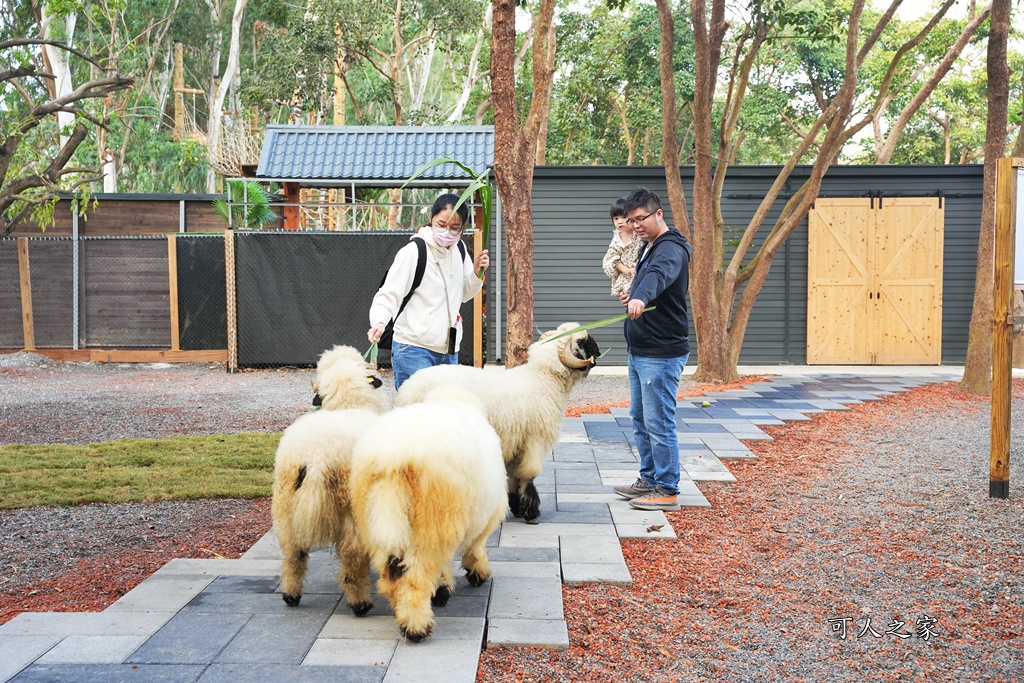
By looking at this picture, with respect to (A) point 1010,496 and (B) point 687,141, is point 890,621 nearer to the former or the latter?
(A) point 1010,496

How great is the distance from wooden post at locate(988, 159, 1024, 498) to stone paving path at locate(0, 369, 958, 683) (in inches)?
80.4

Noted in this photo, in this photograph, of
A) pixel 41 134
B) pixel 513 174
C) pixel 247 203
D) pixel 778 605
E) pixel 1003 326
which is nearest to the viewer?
pixel 778 605

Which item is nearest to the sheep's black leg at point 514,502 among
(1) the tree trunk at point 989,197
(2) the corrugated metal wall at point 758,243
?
(1) the tree trunk at point 989,197

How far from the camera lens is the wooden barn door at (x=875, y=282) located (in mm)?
15164

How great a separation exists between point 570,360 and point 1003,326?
3080 mm

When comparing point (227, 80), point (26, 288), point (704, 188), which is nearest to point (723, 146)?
point (704, 188)

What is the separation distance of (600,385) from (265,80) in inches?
604

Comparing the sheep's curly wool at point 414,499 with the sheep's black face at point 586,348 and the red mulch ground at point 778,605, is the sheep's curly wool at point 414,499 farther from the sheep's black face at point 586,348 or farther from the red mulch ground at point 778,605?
the sheep's black face at point 586,348

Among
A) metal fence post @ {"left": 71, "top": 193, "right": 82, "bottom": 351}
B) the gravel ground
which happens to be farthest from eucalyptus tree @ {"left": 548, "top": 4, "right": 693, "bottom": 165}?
the gravel ground

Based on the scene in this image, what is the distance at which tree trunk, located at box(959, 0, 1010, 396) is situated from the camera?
33.0ft

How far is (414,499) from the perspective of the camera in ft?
11.0

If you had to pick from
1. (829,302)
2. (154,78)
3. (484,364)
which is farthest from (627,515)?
(154,78)

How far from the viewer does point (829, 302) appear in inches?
603

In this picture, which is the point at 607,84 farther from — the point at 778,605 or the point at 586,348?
the point at 778,605
